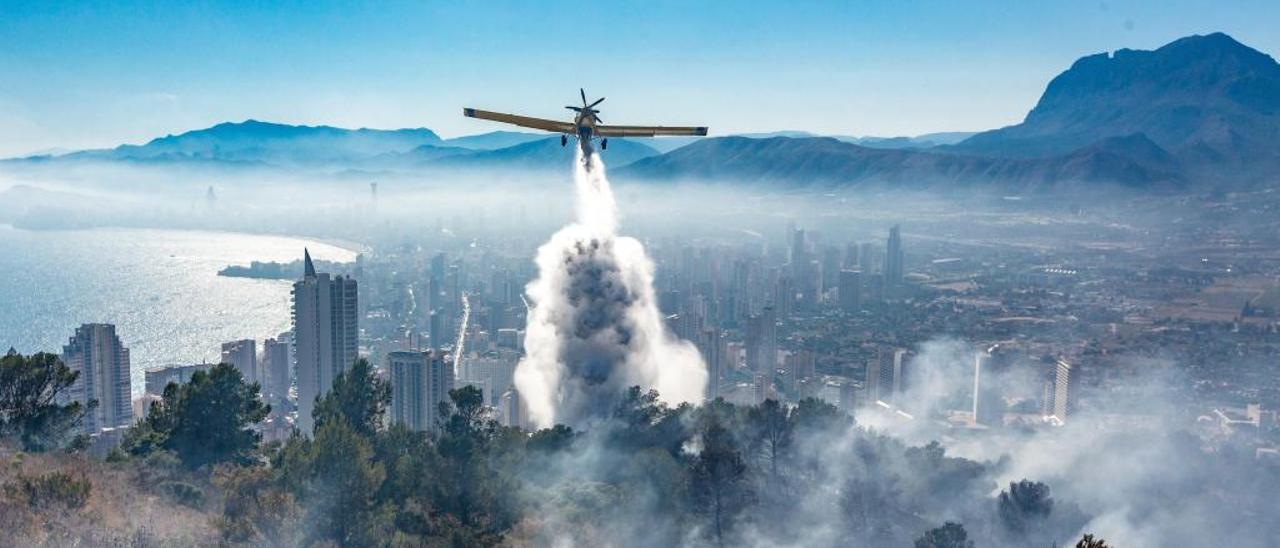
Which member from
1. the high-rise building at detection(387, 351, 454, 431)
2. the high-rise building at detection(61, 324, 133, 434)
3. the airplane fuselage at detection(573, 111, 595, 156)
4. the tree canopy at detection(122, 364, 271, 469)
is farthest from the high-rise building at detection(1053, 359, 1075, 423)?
the high-rise building at detection(61, 324, 133, 434)

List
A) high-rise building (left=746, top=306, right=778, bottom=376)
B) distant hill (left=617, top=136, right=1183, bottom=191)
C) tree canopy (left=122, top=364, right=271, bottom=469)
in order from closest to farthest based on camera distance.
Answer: tree canopy (left=122, top=364, right=271, bottom=469) → high-rise building (left=746, top=306, right=778, bottom=376) → distant hill (left=617, top=136, right=1183, bottom=191)

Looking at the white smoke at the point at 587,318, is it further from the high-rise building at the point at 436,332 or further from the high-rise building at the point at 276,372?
the high-rise building at the point at 436,332

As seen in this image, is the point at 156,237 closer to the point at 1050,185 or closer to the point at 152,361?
the point at 152,361

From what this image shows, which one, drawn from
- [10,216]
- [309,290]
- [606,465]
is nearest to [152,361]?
[309,290]

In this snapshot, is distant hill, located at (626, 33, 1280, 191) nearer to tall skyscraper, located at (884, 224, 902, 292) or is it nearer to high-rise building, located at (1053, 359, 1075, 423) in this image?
tall skyscraper, located at (884, 224, 902, 292)

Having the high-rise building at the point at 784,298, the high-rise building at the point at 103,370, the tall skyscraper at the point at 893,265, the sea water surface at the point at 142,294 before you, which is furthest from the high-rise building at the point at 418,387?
the tall skyscraper at the point at 893,265

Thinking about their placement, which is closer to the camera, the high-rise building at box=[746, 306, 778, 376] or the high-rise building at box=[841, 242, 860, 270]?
the high-rise building at box=[746, 306, 778, 376]
